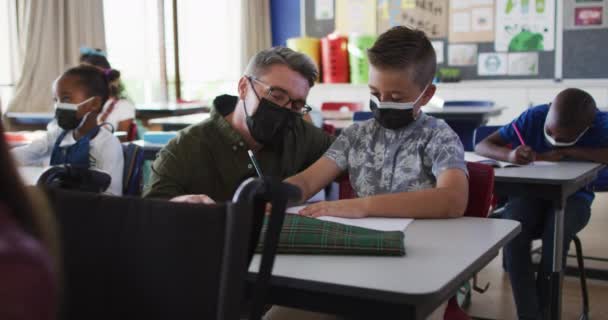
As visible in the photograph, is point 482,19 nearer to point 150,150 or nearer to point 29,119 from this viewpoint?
point 29,119

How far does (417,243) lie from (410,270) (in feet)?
0.72

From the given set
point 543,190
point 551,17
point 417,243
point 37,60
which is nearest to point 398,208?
point 417,243

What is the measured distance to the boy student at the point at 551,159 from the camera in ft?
8.46

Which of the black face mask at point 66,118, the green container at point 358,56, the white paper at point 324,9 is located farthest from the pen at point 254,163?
the white paper at point 324,9

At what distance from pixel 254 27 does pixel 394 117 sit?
258 inches

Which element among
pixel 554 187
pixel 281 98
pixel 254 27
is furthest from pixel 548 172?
pixel 254 27

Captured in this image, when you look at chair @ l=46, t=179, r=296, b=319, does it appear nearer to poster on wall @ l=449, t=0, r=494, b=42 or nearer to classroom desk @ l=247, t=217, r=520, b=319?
classroom desk @ l=247, t=217, r=520, b=319

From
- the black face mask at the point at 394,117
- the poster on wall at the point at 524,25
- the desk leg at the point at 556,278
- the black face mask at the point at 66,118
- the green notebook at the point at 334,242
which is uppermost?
the poster on wall at the point at 524,25

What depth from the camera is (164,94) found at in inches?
288

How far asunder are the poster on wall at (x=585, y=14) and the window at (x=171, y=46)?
3.65 m

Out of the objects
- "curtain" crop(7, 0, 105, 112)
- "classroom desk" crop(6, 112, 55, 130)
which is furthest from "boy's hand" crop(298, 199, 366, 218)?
"curtain" crop(7, 0, 105, 112)

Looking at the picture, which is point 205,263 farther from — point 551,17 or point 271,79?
point 551,17

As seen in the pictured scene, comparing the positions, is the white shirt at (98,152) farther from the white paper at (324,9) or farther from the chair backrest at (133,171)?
the white paper at (324,9)

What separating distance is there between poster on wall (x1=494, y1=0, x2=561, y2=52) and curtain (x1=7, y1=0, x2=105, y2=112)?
13.5ft
